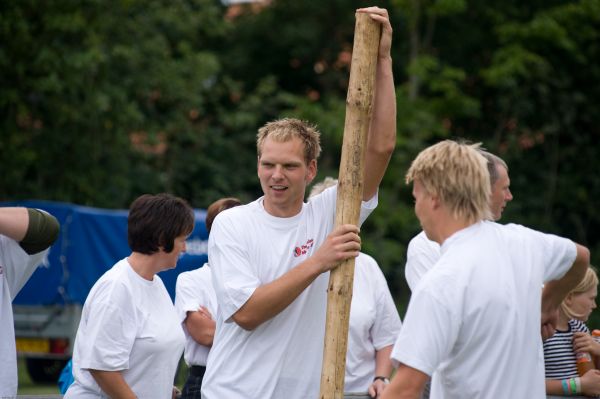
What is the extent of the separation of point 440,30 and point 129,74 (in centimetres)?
820

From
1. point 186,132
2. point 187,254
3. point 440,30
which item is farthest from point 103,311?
point 440,30

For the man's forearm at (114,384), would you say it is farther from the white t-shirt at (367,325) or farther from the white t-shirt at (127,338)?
the white t-shirt at (367,325)

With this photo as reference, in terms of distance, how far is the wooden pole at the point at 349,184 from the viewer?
420 centimetres

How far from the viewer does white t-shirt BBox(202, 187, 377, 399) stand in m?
4.30

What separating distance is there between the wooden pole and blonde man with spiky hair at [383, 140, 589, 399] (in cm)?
59

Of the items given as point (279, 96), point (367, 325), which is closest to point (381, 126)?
point (367, 325)

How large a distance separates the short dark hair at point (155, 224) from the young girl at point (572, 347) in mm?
2188

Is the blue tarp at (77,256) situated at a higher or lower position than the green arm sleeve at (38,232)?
lower

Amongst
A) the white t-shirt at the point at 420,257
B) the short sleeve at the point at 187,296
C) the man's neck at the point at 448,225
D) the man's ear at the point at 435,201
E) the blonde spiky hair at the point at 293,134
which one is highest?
the blonde spiky hair at the point at 293,134

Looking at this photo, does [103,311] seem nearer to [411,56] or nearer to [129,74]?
[129,74]

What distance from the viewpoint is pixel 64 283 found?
14.4 m

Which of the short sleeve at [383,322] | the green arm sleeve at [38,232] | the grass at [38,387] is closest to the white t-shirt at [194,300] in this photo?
the short sleeve at [383,322]

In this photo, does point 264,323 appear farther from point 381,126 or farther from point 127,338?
point 381,126

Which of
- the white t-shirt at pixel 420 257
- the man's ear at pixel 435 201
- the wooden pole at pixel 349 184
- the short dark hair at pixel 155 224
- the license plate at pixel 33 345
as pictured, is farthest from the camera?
the license plate at pixel 33 345
